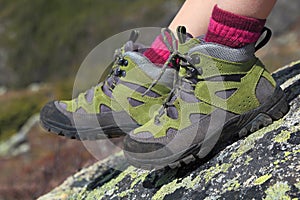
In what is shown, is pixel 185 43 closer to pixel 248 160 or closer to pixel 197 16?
pixel 197 16

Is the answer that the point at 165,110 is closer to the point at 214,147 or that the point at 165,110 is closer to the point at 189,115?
the point at 189,115

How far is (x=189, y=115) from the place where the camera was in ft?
7.62

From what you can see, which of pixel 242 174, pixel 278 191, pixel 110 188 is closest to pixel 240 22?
pixel 242 174

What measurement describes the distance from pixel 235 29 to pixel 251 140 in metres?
0.50

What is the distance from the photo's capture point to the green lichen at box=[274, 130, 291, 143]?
221 cm

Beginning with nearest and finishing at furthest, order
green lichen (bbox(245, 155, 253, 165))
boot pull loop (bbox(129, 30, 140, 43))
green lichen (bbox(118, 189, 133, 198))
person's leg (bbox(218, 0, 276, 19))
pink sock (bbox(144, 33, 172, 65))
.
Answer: green lichen (bbox(245, 155, 253, 165)) → person's leg (bbox(218, 0, 276, 19)) → green lichen (bbox(118, 189, 133, 198)) → pink sock (bbox(144, 33, 172, 65)) → boot pull loop (bbox(129, 30, 140, 43))

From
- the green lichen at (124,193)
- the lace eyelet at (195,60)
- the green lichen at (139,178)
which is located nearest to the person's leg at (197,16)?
the lace eyelet at (195,60)

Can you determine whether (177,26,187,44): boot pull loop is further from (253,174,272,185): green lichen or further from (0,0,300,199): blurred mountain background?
(0,0,300,199): blurred mountain background

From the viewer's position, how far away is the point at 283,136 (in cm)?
223

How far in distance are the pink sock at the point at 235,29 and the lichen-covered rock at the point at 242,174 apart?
15.6 inches

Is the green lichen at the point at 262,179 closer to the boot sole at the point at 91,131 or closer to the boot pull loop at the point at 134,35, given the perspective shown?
the boot sole at the point at 91,131

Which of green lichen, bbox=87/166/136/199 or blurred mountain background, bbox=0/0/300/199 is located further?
blurred mountain background, bbox=0/0/300/199

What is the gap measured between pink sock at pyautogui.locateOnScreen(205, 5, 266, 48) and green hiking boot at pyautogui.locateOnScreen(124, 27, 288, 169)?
4cm

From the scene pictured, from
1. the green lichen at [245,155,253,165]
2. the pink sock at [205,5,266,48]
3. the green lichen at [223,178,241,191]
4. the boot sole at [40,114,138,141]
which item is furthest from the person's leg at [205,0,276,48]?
the boot sole at [40,114,138,141]
